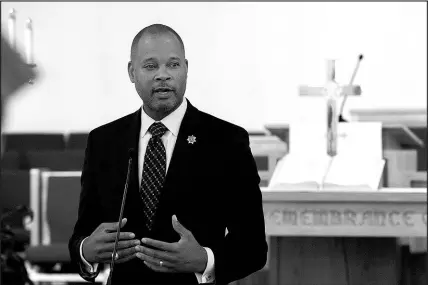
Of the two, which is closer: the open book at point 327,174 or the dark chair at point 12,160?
the open book at point 327,174

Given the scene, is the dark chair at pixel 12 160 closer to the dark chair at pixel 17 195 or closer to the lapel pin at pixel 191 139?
the dark chair at pixel 17 195

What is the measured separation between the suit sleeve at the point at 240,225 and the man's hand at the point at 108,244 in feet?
0.49

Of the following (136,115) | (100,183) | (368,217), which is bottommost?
(368,217)

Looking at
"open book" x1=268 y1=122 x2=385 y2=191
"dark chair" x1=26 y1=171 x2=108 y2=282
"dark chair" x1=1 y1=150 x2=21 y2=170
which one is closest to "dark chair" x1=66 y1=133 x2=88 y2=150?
"dark chair" x1=1 y1=150 x2=21 y2=170

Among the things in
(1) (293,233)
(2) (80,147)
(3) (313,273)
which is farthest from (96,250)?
(2) (80,147)

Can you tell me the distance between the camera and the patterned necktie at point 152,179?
184 cm

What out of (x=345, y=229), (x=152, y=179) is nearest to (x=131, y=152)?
(x=152, y=179)

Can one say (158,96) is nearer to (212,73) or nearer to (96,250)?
(96,250)

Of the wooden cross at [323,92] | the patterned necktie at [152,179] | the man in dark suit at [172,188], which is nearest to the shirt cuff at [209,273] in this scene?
the man in dark suit at [172,188]

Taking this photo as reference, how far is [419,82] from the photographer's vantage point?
9.97 meters

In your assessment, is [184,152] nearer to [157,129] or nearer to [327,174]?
[157,129]

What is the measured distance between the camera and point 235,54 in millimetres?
10508

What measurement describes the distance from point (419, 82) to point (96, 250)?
8.49 meters

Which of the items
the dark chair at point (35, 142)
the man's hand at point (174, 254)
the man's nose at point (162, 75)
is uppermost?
the man's nose at point (162, 75)
